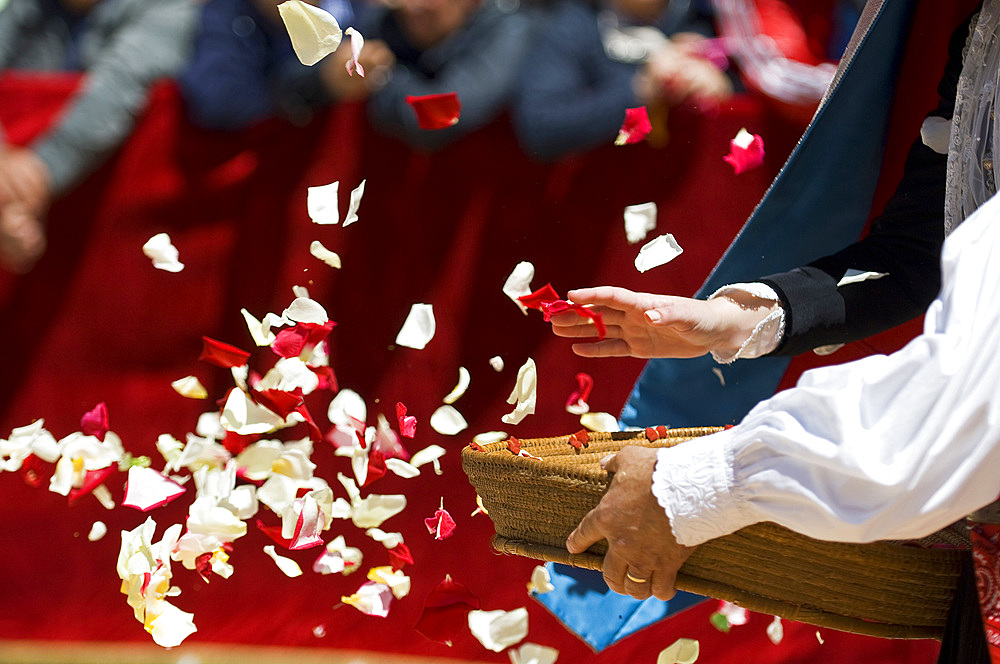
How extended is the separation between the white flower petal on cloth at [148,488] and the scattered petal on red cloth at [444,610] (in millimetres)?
503

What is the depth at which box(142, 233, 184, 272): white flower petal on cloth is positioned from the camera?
1765 millimetres

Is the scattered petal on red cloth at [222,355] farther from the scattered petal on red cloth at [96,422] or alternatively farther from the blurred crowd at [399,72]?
the blurred crowd at [399,72]

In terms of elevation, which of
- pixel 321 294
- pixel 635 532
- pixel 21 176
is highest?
pixel 635 532

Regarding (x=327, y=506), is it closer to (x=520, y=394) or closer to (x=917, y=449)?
(x=520, y=394)

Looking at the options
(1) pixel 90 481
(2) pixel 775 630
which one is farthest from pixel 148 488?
(2) pixel 775 630

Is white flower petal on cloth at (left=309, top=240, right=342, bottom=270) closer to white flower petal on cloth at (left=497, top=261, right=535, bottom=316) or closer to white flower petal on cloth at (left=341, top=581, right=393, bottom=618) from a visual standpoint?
white flower petal on cloth at (left=497, top=261, right=535, bottom=316)

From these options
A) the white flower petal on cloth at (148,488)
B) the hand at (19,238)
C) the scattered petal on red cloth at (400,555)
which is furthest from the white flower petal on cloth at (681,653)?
the hand at (19,238)

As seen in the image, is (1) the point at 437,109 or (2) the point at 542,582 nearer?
(2) the point at 542,582

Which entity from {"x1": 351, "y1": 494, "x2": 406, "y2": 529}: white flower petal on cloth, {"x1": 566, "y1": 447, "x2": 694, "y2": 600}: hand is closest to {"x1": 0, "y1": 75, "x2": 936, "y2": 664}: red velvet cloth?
{"x1": 351, "y1": 494, "x2": 406, "y2": 529}: white flower petal on cloth

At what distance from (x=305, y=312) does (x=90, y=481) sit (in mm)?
595

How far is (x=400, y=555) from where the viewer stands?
1.81m

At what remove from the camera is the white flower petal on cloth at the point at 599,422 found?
1.78 m

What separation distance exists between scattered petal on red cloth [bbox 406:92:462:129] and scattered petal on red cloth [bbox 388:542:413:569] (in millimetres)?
828

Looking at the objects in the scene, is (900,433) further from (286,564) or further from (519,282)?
(286,564)
